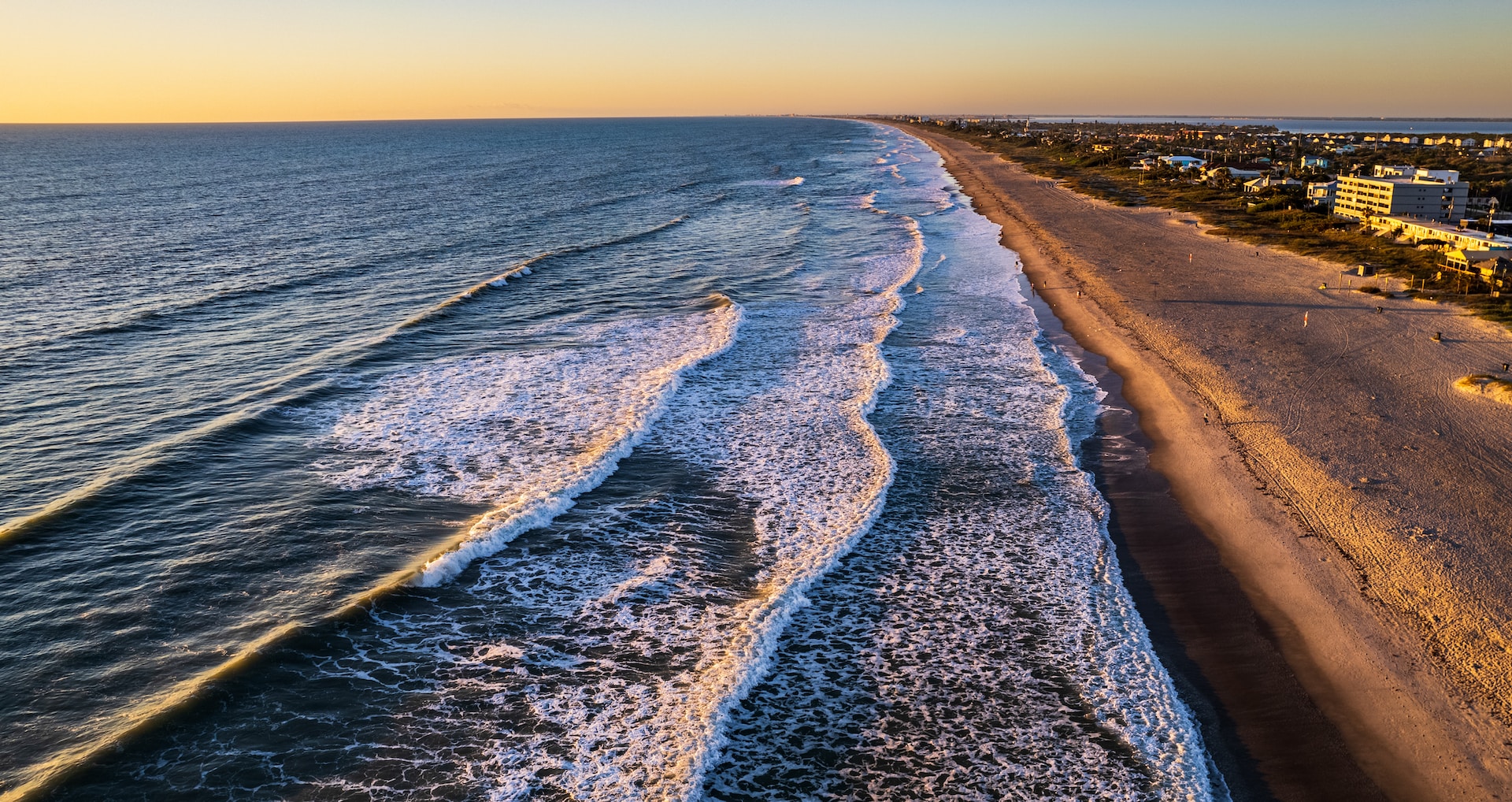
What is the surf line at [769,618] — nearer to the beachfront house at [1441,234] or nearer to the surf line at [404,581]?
the surf line at [404,581]

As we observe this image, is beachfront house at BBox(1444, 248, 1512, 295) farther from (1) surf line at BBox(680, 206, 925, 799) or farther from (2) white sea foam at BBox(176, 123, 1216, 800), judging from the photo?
(1) surf line at BBox(680, 206, 925, 799)

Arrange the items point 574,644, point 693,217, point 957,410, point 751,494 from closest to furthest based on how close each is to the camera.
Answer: point 574,644 → point 751,494 → point 957,410 → point 693,217

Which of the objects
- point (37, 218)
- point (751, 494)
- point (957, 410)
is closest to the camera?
point (751, 494)

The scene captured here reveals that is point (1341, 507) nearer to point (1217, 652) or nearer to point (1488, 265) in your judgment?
point (1217, 652)

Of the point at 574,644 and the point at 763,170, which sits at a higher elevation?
the point at 763,170

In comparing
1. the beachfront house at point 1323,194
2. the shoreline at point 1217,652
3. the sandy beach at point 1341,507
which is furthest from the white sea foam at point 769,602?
the beachfront house at point 1323,194

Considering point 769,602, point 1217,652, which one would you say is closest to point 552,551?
point 769,602

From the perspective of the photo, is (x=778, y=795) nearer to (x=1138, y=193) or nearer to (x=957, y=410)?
(x=957, y=410)

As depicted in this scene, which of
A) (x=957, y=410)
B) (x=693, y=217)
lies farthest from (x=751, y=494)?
(x=693, y=217)
